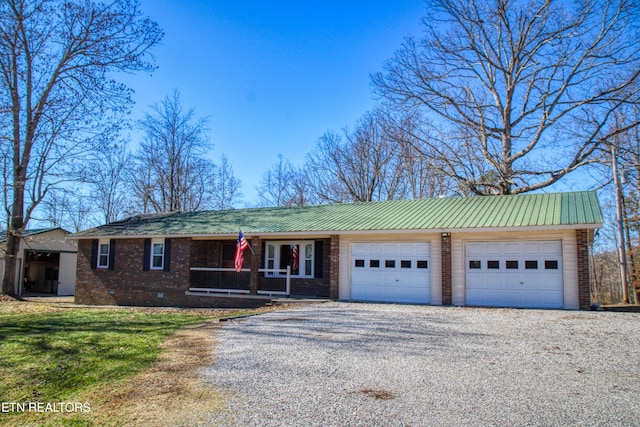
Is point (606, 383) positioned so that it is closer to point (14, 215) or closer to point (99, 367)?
point (99, 367)

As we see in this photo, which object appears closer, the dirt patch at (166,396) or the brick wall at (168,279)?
the dirt patch at (166,396)

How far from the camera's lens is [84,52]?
19.0 meters

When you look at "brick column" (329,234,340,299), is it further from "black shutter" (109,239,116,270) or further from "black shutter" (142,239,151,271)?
"black shutter" (109,239,116,270)

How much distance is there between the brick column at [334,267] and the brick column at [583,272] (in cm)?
755

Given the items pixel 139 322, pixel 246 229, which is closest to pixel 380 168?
pixel 246 229

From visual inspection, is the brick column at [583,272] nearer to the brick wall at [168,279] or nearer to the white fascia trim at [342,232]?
the white fascia trim at [342,232]

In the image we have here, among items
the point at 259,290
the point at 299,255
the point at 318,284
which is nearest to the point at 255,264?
the point at 259,290

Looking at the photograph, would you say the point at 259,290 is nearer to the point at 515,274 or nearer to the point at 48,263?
the point at 515,274

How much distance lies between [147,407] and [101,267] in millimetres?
18506

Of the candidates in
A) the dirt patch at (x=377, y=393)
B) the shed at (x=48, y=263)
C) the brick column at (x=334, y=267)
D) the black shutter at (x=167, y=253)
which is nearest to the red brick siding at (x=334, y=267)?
the brick column at (x=334, y=267)

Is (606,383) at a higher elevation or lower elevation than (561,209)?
lower

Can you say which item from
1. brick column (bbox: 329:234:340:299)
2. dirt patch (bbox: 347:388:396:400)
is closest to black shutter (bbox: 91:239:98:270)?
brick column (bbox: 329:234:340:299)

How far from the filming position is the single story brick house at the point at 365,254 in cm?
1405

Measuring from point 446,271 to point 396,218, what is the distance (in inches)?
111
